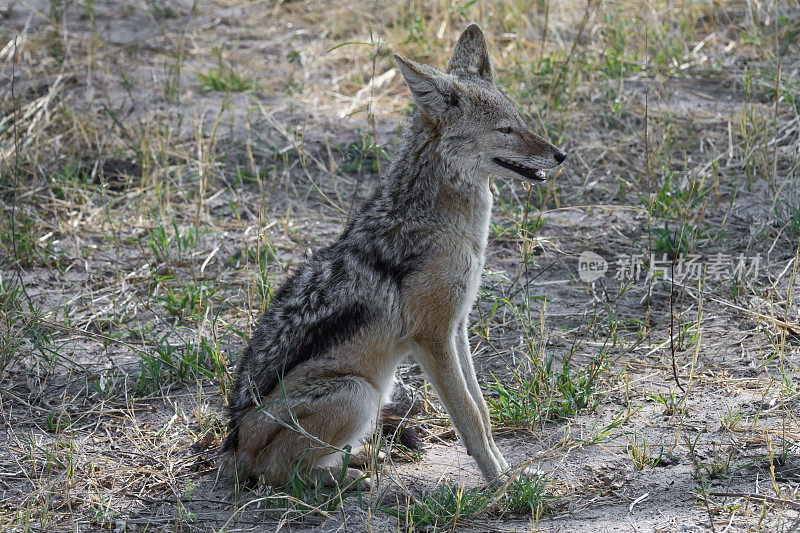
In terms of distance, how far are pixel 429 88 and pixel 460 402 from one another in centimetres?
169

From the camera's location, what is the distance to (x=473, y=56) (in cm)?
506

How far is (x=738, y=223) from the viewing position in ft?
23.1

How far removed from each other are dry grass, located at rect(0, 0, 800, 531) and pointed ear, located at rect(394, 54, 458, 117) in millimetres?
1142

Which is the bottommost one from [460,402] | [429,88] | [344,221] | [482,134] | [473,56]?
[344,221]

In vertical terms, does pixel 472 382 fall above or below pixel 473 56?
below

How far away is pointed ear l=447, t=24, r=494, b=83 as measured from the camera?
505 cm

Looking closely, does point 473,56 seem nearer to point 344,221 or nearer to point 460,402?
point 460,402

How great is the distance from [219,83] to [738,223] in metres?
5.64

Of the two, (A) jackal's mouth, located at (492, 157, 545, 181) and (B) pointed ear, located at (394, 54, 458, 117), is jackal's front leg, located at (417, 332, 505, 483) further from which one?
(B) pointed ear, located at (394, 54, 458, 117)

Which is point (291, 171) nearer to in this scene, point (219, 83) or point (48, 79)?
point (219, 83)

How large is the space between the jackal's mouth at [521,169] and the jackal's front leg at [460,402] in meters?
1.03

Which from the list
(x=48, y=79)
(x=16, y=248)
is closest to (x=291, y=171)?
(x=16, y=248)

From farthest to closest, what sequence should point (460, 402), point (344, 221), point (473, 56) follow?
point (344, 221) → point (473, 56) → point (460, 402)

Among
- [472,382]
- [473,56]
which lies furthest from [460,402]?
[473,56]
